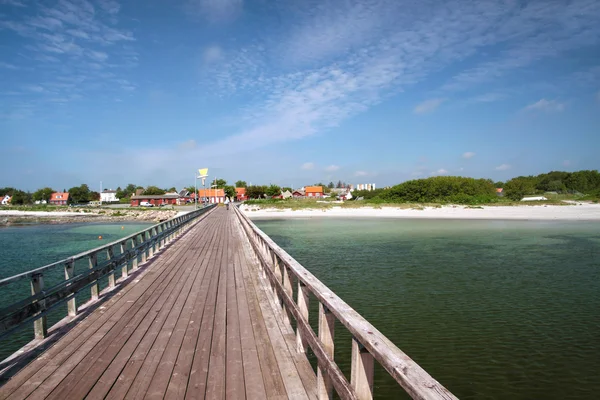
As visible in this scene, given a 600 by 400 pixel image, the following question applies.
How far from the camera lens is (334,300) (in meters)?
3.04

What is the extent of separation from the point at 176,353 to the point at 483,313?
778cm

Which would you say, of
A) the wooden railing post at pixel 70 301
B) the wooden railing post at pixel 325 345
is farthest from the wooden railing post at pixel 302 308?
the wooden railing post at pixel 70 301

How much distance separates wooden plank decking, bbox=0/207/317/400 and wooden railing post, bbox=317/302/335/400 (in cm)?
19

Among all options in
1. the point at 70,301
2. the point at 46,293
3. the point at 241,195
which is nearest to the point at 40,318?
the point at 46,293

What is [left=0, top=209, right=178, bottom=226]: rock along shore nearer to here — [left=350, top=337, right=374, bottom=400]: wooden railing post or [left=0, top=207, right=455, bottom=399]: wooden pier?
[left=0, top=207, right=455, bottom=399]: wooden pier

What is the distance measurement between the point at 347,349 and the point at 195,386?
393 centimetres

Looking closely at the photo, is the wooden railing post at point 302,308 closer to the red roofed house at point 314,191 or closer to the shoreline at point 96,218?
the shoreline at point 96,218

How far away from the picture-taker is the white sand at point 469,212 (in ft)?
144

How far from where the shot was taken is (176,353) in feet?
13.6

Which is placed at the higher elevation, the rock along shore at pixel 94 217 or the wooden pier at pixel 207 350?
the wooden pier at pixel 207 350

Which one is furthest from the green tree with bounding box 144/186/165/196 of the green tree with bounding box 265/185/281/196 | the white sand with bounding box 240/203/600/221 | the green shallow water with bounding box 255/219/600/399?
the green shallow water with bounding box 255/219/600/399

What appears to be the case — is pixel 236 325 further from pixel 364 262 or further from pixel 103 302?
pixel 364 262

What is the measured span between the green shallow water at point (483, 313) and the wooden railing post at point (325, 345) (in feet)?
8.81

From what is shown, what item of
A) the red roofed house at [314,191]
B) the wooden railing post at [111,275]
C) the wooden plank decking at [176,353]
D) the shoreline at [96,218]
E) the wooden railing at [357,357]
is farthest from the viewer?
the red roofed house at [314,191]
